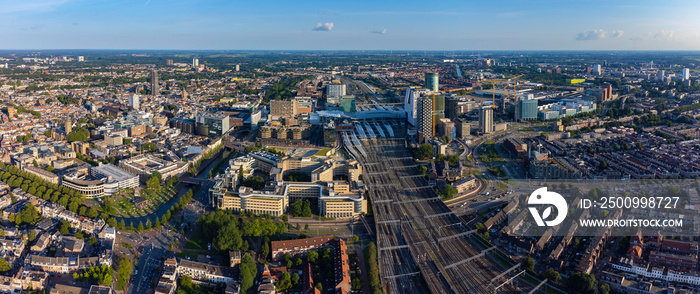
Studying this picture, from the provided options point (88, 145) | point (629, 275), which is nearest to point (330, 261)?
point (629, 275)

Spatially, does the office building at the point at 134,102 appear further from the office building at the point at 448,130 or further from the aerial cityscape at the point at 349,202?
the office building at the point at 448,130

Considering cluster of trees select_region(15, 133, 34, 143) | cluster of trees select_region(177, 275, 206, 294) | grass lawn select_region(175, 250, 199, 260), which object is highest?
cluster of trees select_region(15, 133, 34, 143)

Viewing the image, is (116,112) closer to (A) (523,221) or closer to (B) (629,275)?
(A) (523,221)

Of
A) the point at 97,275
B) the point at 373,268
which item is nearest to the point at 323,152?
the point at 373,268

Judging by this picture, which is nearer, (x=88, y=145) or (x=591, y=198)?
(x=591, y=198)

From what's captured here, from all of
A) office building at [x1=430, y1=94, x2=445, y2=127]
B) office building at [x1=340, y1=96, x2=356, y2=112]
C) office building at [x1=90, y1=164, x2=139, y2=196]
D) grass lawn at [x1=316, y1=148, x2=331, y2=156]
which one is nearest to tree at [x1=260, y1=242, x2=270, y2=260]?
office building at [x1=90, y1=164, x2=139, y2=196]

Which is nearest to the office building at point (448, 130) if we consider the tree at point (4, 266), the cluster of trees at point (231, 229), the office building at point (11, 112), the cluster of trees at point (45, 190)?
the cluster of trees at point (231, 229)
